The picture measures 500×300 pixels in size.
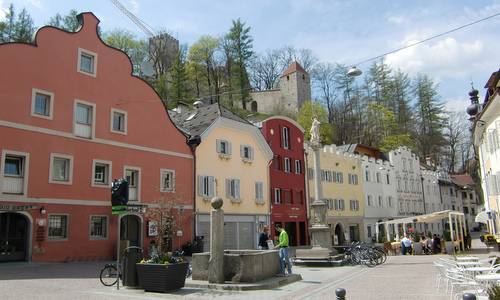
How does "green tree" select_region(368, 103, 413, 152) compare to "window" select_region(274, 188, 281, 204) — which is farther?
"green tree" select_region(368, 103, 413, 152)

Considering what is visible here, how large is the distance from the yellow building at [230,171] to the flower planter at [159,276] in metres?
17.7

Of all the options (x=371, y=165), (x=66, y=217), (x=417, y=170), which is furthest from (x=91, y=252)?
(x=417, y=170)

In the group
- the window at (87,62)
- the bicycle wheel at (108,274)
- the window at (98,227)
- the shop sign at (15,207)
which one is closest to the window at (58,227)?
the shop sign at (15,207)

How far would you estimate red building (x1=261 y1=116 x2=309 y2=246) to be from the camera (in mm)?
40188

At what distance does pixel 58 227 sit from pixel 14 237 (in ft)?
6.65

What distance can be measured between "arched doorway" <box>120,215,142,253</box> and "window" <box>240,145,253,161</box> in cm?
1165

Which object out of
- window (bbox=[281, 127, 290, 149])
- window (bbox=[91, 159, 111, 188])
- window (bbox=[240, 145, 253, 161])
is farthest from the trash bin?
window (bbox=[281, 127, 290, 149])

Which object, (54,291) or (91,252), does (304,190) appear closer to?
(91,252)

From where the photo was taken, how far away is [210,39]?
77938mm

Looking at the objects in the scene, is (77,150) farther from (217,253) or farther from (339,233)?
(339,233)

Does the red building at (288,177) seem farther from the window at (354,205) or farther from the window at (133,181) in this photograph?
the window at (133,181)

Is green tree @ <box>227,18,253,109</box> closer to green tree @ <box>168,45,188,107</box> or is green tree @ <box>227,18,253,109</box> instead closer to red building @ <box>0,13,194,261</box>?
green tree @ <box>168,45,188,107</box>

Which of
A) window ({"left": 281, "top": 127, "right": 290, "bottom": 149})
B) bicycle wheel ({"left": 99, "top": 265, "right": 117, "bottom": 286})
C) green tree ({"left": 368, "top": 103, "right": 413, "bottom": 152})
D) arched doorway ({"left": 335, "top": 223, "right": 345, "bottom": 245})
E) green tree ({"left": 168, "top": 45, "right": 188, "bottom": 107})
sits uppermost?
green tree ({"left": 168, "top": 45, "right": 188, "bottom": 107})

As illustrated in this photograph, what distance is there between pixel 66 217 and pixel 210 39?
193ft
